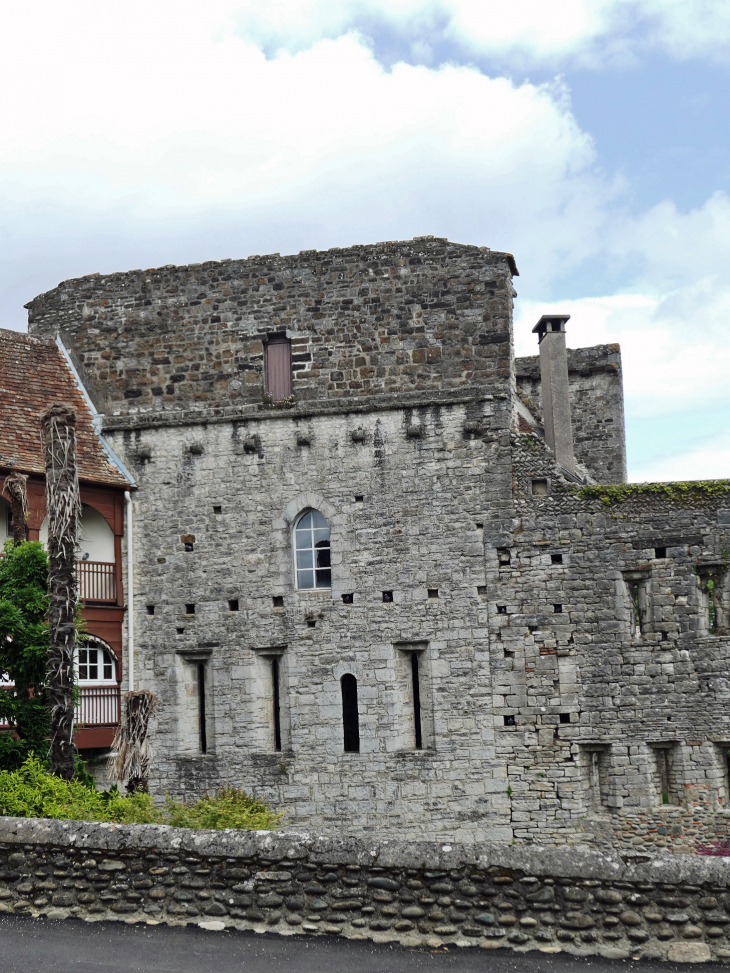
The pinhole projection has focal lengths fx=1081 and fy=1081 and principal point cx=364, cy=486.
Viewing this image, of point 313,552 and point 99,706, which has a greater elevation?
point 313,552

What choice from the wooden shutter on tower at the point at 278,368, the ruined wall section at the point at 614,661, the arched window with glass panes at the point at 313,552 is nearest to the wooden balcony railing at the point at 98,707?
the arched window with glass panes at the point at 313,552

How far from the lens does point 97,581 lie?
18344 mm

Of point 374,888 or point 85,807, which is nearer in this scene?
point 374,888

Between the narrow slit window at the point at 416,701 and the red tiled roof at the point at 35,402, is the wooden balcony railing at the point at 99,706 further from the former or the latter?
the narrow slit window at the point at 416,701

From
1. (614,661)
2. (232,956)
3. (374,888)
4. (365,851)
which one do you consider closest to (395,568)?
(614,661)

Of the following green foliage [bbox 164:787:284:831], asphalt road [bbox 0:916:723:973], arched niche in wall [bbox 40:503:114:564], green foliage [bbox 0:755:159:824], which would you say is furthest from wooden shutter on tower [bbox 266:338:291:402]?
asphalt road [bbox 0:916:723:973]

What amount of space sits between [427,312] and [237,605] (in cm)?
597

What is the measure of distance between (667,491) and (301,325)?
681cm

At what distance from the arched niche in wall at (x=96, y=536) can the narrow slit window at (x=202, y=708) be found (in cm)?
247

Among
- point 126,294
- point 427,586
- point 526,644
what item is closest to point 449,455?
point 427,586

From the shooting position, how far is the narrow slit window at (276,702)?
18.1 m

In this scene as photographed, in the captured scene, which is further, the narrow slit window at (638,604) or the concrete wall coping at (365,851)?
the narrow slit window at (638,604)

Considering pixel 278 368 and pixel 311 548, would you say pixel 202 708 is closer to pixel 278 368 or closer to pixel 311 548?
pixel 311 548

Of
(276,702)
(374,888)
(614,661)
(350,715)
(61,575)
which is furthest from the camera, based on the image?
(276,702)
